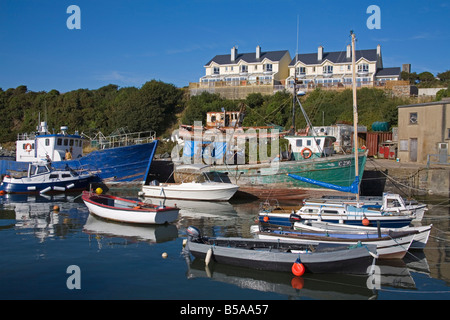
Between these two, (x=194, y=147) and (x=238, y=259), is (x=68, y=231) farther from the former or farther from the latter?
(x=194, y=147)

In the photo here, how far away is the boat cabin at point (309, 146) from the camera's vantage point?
26516mm

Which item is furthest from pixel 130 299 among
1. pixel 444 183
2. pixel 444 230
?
pixel 444 183

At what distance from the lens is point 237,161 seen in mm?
28328

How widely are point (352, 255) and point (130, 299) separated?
640 cm

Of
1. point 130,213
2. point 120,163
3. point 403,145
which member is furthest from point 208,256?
point 403,145

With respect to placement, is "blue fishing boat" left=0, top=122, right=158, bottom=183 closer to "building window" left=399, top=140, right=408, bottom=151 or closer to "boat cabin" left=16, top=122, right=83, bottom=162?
"boat cabin" left=16, top=122, right=83, bottom=162

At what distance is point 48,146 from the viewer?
114 ft

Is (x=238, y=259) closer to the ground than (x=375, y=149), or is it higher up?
closer to the ground

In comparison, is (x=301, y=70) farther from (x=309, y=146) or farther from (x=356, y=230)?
(x=356, y=230)

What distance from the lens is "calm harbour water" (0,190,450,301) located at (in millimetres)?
10648

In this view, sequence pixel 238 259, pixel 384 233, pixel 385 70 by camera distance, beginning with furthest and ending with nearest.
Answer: pixel 385 70 → pixel 384 233 → pixel 238 259

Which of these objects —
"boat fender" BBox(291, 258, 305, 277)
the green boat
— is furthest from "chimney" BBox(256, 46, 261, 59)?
"boat fender" BBox(291, 258, 305, 277)

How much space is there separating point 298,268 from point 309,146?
53.3 feet

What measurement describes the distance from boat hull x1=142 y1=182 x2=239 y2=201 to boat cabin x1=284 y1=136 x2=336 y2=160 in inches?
205
